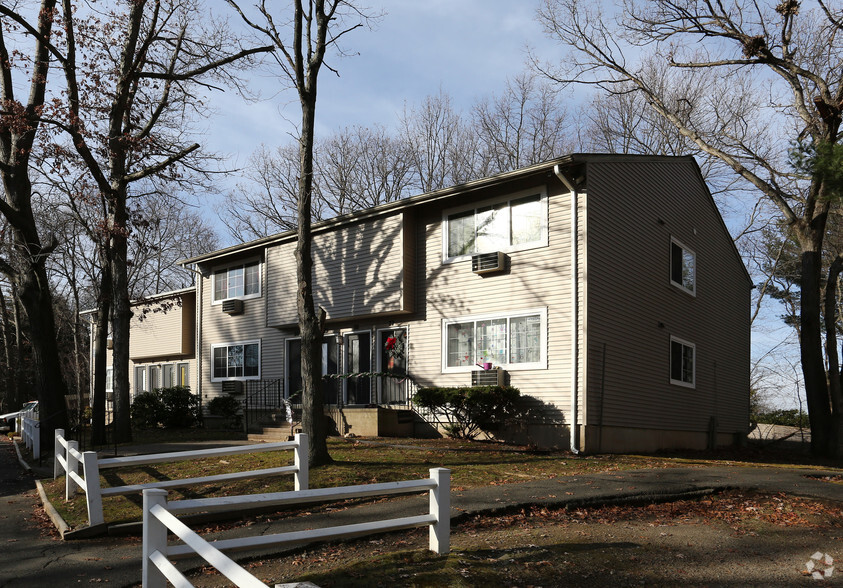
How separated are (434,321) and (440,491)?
39.4ft

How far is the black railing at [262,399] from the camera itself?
22148 millimetres

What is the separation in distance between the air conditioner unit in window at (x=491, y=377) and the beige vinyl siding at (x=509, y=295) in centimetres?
22

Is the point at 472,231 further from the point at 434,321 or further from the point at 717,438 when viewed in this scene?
the point at 717,438

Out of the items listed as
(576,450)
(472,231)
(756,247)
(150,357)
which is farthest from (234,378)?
(756,247)

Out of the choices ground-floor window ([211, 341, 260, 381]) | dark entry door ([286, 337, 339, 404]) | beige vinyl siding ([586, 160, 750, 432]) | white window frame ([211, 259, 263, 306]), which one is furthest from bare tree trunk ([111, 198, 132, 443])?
beige vinyl siding ([586, 160, 750, 432])

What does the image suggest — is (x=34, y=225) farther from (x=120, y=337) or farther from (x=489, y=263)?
(x=489, y=263)

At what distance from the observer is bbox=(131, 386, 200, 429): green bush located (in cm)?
2480

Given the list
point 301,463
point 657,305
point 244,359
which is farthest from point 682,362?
point 244,359

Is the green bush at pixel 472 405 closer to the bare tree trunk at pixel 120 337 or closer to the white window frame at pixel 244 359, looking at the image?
the bare tree trunk at pixel 120 337

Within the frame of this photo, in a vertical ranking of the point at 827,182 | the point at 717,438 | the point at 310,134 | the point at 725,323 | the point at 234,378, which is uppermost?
the point at 310,134

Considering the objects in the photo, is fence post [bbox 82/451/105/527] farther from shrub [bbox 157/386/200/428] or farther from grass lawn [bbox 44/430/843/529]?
shrub [bbox 157/386/200/428]

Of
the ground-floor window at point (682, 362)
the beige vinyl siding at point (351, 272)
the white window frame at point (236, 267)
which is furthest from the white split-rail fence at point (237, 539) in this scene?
the white window frame at point (236, 267)

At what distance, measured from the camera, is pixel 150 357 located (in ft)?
99.3

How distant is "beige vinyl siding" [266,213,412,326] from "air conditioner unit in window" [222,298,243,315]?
222 cm
